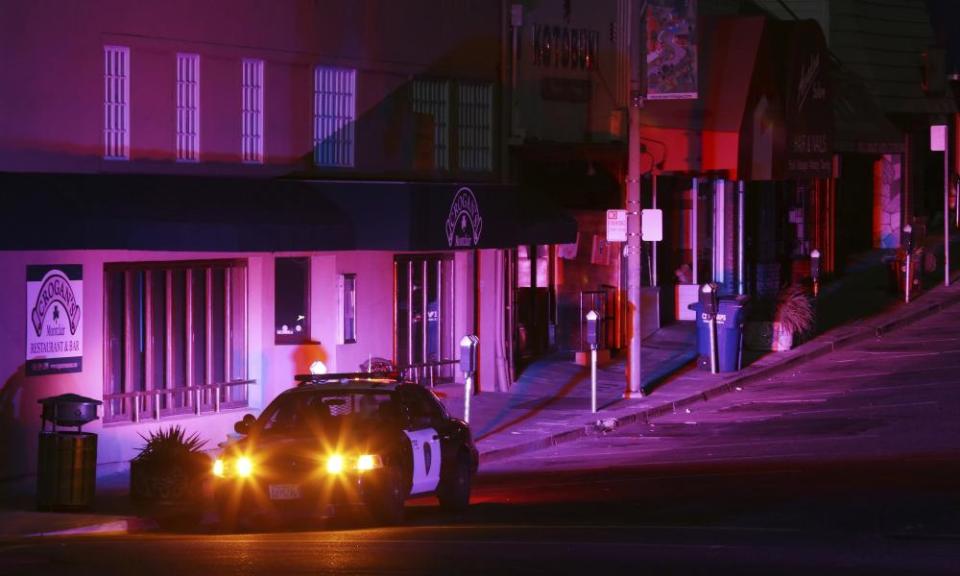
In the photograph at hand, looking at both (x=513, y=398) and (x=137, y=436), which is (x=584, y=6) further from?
(x=137, y=436)

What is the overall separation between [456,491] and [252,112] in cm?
822

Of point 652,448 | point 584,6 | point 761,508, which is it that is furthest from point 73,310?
point 584,6

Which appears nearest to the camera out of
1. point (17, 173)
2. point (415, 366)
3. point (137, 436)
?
point (17, 173)

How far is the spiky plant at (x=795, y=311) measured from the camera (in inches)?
1186

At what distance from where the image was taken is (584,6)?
1172 inches

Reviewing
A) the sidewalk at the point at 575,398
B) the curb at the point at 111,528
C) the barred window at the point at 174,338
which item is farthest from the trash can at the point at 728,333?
the curb at the point at 111,528

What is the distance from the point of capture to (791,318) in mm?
30141

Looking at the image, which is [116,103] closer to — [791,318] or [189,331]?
[189,331]

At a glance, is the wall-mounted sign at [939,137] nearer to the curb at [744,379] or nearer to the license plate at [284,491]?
the curb at [744,379]

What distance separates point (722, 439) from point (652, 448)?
1063mm

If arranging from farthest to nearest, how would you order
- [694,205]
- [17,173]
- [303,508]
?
[694,205] → [17,173] → [303,508]

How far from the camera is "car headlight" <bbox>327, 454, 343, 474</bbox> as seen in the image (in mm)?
15008

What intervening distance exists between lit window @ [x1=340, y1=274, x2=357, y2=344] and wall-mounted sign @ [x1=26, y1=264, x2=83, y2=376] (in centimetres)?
541

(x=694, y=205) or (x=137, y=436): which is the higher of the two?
(x=694, y=205)
